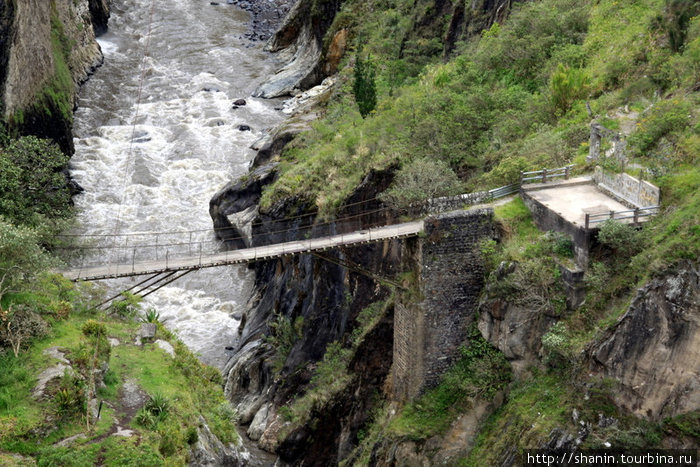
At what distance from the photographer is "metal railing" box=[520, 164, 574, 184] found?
98.2 feet

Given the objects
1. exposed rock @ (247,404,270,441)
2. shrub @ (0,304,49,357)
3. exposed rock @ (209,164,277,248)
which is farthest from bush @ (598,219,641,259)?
exposed rock @ (209,164,277,248)

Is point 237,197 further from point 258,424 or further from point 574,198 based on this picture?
point 574,198

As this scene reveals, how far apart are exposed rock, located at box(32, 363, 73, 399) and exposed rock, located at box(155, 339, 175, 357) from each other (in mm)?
5169

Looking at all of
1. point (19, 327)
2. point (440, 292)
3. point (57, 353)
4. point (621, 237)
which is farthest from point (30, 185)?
point (621, 237)

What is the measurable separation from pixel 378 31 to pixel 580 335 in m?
43.2

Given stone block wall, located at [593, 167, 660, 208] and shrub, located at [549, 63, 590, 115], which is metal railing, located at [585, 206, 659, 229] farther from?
shrub, located at [549, 63, 590, 115]

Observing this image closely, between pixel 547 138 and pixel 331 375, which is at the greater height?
pixel 547 138

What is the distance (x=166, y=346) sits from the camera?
31.0 meters

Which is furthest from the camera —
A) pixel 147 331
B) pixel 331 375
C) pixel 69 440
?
pixel 331 375

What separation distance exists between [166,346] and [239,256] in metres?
4.39

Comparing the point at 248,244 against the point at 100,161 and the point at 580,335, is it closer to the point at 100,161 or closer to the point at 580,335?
the point at 580,335

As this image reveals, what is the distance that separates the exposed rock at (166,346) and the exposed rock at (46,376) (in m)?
5.17

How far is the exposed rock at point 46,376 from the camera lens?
24.5 meters

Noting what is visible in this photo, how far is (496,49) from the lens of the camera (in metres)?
42.8
